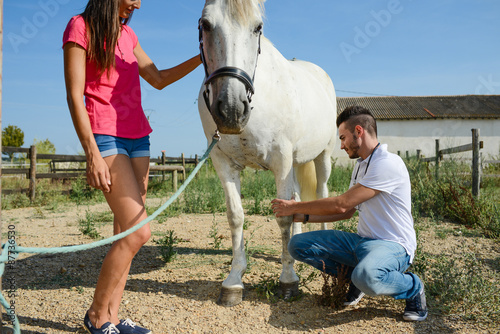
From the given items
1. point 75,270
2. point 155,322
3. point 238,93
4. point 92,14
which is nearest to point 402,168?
point 238,93

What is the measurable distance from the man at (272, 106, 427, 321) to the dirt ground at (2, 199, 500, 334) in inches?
9.0

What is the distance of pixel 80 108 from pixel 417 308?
2.46m

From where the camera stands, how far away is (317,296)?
2.83 metres

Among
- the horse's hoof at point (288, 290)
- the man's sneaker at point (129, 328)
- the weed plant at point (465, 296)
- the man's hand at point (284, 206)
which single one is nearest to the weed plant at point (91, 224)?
the man's sneaker at point (129, 328)

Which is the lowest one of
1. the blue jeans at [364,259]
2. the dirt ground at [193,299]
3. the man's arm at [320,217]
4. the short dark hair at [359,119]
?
the dirt ground at [193,299]

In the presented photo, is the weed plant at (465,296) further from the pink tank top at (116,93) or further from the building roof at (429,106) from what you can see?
the building roof at (429,106)

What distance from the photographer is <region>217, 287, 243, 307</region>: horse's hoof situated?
2.70 m

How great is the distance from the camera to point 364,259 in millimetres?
2326

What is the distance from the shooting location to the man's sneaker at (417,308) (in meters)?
2.40

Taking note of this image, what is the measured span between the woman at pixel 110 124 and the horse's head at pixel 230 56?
472 mm

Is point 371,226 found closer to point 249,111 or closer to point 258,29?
point 249,111

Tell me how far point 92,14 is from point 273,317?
Answer: 2247 millimetres

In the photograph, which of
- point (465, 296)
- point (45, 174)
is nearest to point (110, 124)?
point (465, 296)

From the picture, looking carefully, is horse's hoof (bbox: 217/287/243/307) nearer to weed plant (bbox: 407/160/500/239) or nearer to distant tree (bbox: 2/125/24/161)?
weed plant (bbox: 407/160/500/239)
